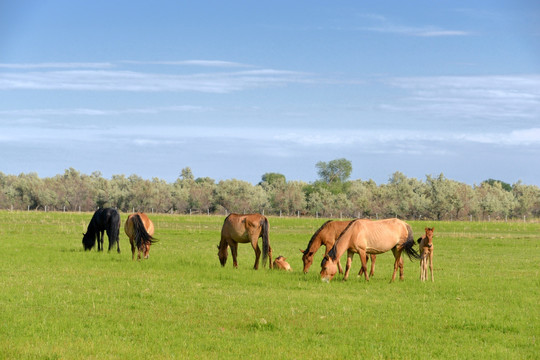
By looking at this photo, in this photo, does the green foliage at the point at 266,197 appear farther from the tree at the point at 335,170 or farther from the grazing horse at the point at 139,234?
the grazing horse at the point at 139,234

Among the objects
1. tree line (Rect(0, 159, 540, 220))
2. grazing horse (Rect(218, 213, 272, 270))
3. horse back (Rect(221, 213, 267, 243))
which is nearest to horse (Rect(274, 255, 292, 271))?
grazing horse (Rect(218, 213, 272, 270))

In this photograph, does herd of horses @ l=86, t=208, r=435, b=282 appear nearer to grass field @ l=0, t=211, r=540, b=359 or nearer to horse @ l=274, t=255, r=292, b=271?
horse @ l=274, t=255, r=292, b=271

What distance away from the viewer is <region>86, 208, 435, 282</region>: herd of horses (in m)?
16.1

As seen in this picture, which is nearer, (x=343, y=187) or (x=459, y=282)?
(x=459, y=282)

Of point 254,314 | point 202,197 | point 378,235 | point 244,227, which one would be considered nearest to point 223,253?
point 244,227

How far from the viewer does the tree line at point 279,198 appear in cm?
9575

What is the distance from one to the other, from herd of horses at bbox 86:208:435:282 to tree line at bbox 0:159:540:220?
250 feet

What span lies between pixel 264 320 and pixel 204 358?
94.2 inches

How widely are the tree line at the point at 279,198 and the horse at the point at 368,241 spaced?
255 feet

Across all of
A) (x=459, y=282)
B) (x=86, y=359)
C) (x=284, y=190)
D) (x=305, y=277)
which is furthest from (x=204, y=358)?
(x=284, y=190)

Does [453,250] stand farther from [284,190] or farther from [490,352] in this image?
[284,190]

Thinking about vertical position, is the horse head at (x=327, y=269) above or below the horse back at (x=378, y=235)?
below

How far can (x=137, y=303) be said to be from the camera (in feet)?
40.3

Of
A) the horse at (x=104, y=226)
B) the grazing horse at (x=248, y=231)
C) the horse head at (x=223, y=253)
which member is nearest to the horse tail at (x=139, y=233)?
the horse head at (x=223, y=253)
